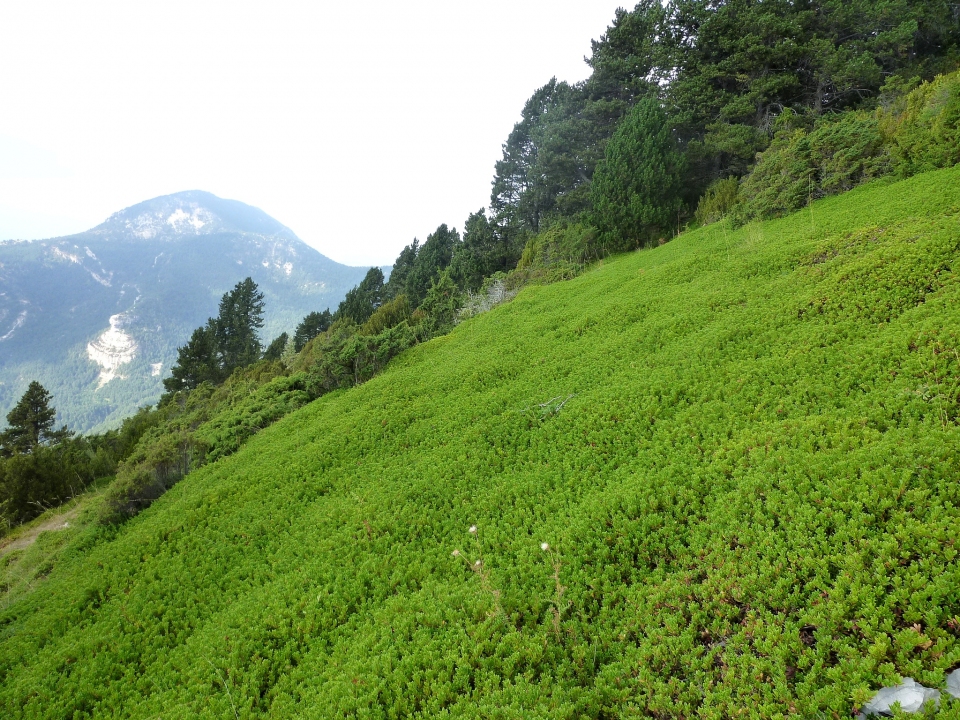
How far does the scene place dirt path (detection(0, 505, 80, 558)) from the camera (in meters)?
10.9

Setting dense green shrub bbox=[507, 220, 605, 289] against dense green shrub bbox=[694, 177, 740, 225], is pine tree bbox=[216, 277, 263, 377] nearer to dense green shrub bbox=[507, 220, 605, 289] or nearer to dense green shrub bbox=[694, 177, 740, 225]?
dense green shrub bbox=[507, 220, 605, 289]

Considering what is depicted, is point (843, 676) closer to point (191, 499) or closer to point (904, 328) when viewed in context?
point (904, 328)

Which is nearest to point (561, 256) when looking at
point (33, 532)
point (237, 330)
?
point (33, 532)

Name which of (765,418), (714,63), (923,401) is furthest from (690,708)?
(714,63)

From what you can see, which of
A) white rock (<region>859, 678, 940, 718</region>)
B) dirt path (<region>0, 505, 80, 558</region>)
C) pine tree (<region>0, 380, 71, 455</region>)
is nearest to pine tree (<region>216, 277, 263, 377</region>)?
pine tree (<region>0, 380, 71, 455</region>)

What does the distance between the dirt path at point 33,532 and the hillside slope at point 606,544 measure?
475cm

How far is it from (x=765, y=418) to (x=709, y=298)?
5005mm

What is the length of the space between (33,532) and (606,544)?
16.1 m

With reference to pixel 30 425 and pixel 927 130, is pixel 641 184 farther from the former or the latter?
pixel 30 425

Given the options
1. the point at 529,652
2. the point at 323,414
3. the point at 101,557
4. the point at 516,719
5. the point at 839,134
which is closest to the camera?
the point at 516,719

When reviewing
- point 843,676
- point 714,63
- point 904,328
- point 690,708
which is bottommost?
point 690,708

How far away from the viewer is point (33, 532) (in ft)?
40.0

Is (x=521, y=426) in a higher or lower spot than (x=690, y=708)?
higher

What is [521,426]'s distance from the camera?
8133 millimetres
